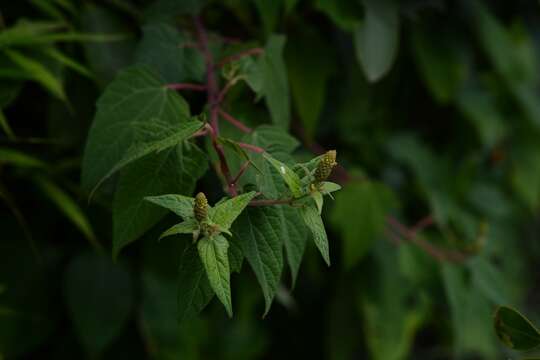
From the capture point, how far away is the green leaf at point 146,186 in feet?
2.13

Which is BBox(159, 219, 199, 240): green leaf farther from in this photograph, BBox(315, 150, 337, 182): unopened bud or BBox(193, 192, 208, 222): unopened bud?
BBox(315, 150, 337, 182): unopened bud

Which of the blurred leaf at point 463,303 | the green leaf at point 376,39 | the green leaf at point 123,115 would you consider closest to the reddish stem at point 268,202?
the green leaf at point 123,115

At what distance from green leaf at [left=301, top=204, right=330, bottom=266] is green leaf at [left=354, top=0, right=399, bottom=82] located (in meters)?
0.52

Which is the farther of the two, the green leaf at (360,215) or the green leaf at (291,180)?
the green leaf at (360,215)

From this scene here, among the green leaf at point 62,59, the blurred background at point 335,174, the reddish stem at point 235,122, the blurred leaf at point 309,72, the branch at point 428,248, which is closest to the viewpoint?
the reddish stem at point 235,122

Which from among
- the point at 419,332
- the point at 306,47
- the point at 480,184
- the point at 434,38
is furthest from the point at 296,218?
the point at 419,332

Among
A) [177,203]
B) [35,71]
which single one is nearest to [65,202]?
[35,71]

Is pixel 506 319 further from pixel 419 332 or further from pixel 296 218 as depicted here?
pixel 419 332

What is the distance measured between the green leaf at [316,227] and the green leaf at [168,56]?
1.09 ft

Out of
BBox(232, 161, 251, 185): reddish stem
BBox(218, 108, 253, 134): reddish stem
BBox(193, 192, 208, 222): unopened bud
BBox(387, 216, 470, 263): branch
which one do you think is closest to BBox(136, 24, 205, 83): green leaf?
BBox(218, 108, 253, 134): reddish stem

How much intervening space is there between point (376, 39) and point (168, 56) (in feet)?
1.29

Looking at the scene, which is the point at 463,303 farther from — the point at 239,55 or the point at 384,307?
the point at 239,55

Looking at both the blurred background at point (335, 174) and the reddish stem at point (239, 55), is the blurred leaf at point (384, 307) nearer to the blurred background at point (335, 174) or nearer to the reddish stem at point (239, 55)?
the blurred background at point (335, 174)

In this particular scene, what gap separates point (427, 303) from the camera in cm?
152
